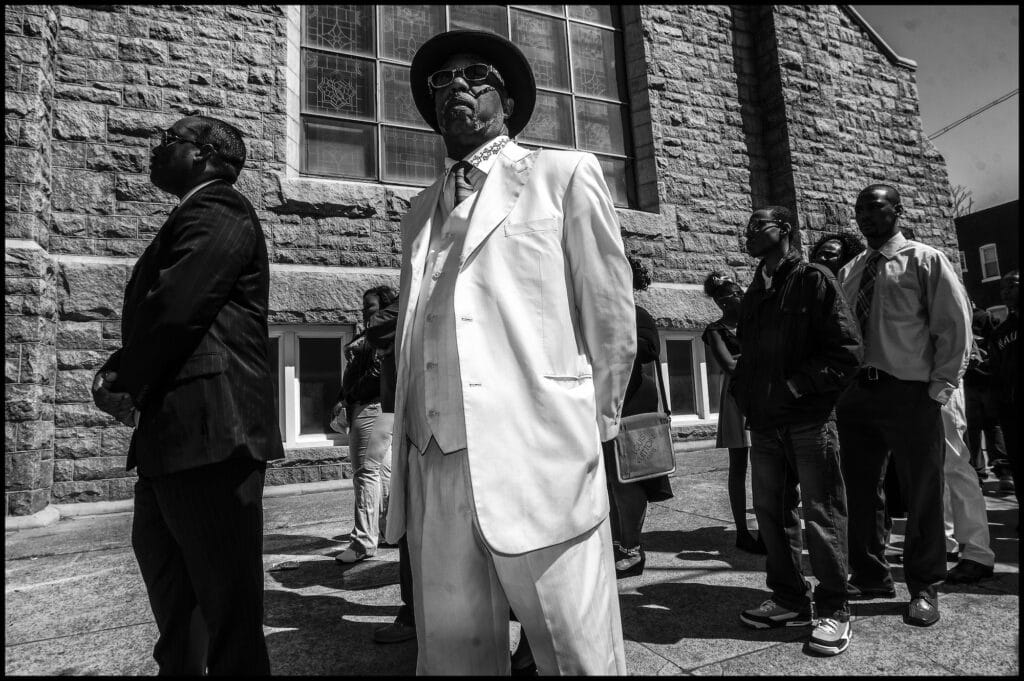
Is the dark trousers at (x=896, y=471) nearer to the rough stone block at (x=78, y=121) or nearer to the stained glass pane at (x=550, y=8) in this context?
the rough stone block at (x=78, y=121)

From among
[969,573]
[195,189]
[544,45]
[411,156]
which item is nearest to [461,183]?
[195,189]

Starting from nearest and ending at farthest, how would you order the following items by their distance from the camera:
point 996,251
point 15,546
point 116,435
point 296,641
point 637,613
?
point 296,641 < point 637,613 < point 15,546 < point 116,435 < point 996,251

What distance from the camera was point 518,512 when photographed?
153 cm

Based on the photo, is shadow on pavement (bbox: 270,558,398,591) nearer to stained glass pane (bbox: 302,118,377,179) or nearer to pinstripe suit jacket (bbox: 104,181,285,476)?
pinstripe suit jacket (bbox: 104,181,285,476)

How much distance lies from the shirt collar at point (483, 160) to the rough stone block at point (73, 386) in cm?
560

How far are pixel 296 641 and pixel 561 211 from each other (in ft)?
7.82

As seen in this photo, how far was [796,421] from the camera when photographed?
2.95 meters

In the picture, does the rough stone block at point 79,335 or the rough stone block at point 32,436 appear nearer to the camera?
the rough stone block at point 32,436

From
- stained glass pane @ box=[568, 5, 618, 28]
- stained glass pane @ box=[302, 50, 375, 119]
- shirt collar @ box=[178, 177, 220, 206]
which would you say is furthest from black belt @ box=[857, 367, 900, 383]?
stained glass pane @ box=[568, 5, 618, 28]

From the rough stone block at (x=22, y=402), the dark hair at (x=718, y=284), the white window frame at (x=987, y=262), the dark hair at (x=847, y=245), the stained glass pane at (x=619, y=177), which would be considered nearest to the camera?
the dark hair at (x=847, y=245)

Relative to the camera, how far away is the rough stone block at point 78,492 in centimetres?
584

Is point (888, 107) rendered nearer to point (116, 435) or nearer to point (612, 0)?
point (612, 0)

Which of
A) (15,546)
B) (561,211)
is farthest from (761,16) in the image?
(15,546)

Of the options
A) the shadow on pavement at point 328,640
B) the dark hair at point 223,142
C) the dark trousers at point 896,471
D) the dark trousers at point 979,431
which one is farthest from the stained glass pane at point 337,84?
the dark trousers at point 979,431
